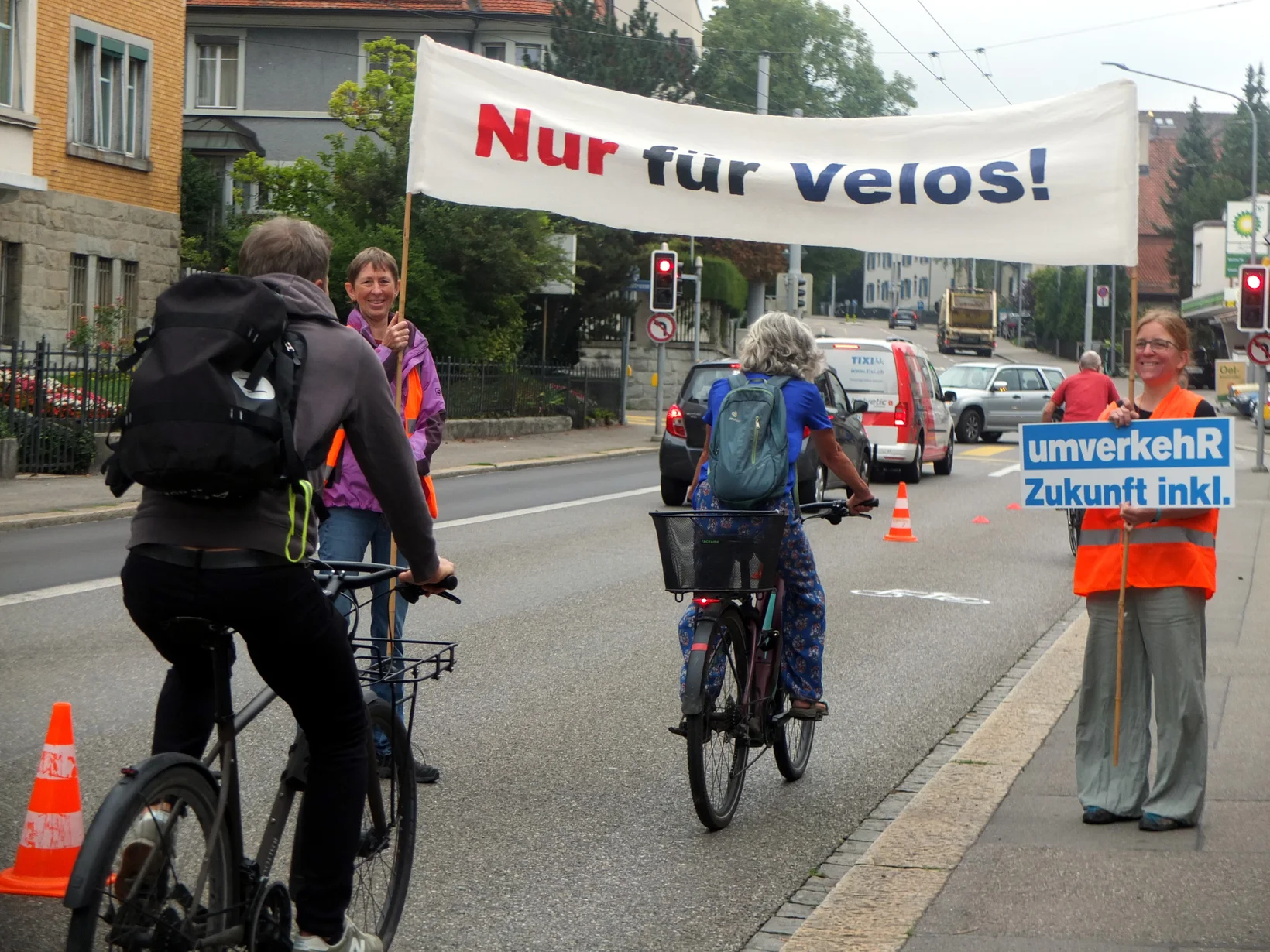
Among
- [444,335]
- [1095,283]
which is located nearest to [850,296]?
[1095,283]

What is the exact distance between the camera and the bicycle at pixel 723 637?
18.5 feet

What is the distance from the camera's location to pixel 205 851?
11.3ft

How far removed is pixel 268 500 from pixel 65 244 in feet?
78.4

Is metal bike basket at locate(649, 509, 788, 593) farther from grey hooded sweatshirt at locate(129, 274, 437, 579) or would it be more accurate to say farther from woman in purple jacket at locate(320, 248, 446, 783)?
grey hooded sweatshirt at locate(129, 274, 437, 579)

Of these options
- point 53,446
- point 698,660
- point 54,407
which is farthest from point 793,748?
point 54,407

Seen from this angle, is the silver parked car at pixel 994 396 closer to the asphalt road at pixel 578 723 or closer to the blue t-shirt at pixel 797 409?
the asphalt road at pixel 578 723

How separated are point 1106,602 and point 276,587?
3.37 meters

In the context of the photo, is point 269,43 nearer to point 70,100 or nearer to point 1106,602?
point 70,100

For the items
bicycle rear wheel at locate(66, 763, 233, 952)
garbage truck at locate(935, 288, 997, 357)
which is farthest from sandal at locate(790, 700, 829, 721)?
garbage truck at locate(935, 288, 997, 357)

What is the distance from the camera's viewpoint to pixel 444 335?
3142cm

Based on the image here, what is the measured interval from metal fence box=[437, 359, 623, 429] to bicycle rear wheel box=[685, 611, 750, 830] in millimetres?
23702

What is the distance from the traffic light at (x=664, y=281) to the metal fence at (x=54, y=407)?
45.9ft

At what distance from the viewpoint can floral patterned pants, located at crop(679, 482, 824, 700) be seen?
6102mm

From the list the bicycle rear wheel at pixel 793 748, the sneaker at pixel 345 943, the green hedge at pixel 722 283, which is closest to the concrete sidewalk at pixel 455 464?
the bicycle rear wheel at pixel 793 748
